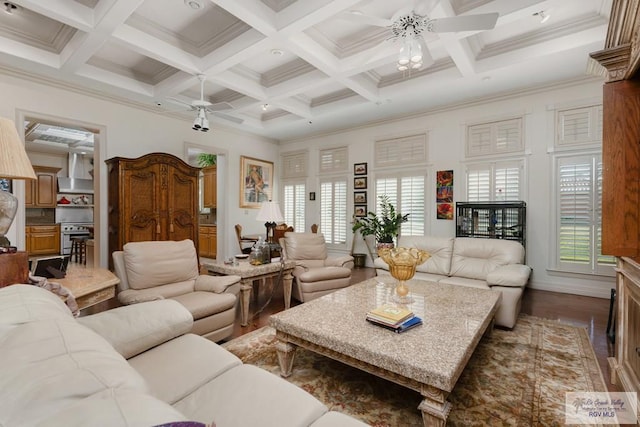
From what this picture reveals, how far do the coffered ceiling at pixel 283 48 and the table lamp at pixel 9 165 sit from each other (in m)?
1.91

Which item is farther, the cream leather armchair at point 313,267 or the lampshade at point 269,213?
the lampshade at point 269,213

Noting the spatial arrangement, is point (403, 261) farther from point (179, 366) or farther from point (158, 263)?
point (158, 263)

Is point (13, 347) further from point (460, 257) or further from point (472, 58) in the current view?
point (472, 58)

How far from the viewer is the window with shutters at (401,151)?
5621 millimetres

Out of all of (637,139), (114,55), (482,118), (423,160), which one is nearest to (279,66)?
(114,55)

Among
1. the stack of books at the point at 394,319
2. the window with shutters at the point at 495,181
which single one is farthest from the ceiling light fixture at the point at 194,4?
the window with shutters at the point at 495,181

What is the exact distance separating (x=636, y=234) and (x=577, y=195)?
10.1 ft

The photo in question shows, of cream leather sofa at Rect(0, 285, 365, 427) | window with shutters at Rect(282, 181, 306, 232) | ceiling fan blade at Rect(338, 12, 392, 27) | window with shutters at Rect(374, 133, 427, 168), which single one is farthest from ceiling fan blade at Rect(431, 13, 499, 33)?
window with shutters at Rect(282, 181, 306, 232)

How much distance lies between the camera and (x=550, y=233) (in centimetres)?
445

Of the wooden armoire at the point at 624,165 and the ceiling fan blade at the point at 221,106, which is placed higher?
the ceiling fan blade at the point at 221,106

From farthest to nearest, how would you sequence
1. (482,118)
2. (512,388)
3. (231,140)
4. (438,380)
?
(231,140) < (482,118) < (512,388) < (438,380)

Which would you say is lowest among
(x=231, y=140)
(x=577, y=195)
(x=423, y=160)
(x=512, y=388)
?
(x=512, y=388)

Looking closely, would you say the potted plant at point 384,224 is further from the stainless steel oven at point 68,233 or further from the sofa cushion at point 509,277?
the stainless steel oven at point 68,233

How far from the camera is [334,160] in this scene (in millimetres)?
6801
